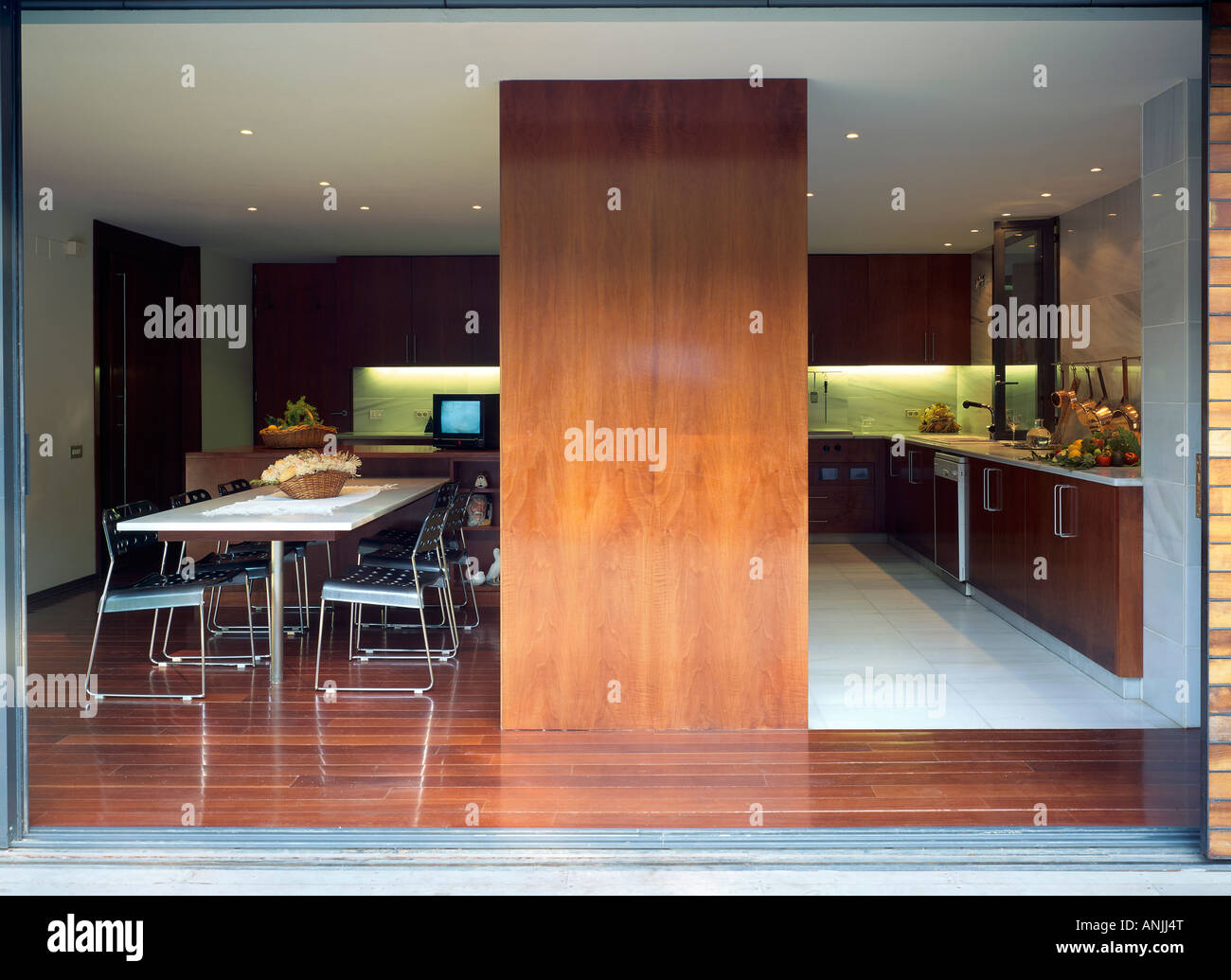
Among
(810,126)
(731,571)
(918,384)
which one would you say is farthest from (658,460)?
(918,384)

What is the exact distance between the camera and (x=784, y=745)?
403cm

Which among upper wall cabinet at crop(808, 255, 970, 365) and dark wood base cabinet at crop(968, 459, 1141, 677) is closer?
dark wood base cabinet at crop(968, 459, 1141, 677)

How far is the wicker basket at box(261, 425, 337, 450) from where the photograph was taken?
22.4 feet

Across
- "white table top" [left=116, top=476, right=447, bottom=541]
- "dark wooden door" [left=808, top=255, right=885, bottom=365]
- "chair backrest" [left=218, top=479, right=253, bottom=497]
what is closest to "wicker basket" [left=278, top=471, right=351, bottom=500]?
"white table top" [left=116, top=476, right=447, bottom=541]

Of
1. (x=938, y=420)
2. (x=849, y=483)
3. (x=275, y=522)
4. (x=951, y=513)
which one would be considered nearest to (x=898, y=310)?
(x=938, y=420)

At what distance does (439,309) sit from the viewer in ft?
30.9

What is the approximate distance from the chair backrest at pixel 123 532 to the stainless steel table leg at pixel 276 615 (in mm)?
564

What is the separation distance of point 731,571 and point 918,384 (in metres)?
6.32

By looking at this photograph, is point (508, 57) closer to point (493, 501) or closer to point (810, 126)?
point (810, 126)

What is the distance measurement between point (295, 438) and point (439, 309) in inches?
115

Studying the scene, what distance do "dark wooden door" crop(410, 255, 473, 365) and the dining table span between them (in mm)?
3860

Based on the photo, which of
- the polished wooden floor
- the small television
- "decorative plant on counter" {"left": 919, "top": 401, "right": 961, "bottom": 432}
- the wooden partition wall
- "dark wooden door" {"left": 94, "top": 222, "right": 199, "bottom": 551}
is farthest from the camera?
"decorative plant on counter" {"left": 919, "top": 401, "right": 961, "bottom": 432}

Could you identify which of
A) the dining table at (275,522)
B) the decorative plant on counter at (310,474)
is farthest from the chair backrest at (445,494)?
the decorative plant on counter at (310,474)

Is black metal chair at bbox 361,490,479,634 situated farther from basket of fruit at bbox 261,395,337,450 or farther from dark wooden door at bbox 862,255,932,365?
dark wooden door at bbox 862,255,932,365
